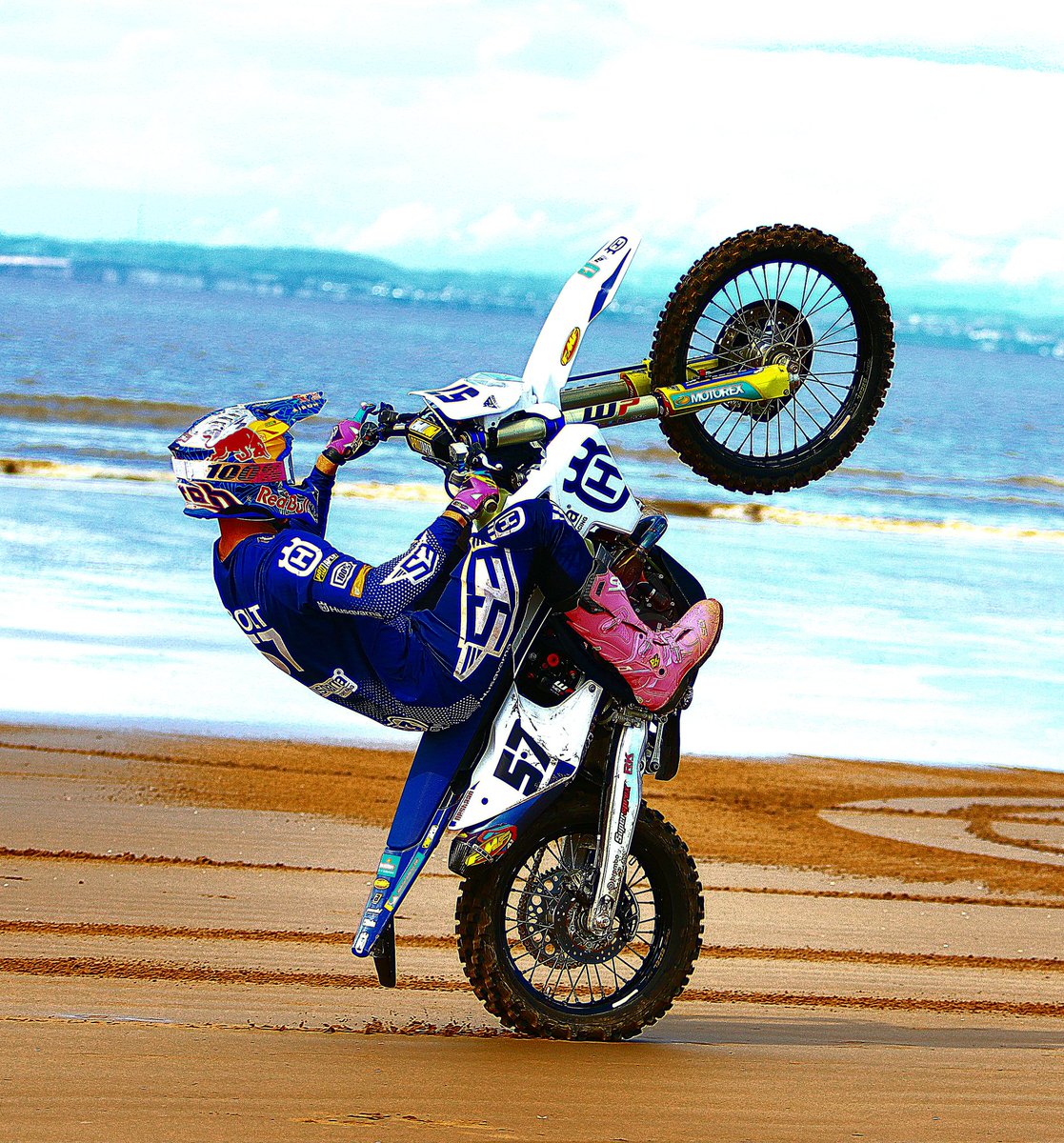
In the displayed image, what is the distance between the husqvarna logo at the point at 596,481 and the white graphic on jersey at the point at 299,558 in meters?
0.86

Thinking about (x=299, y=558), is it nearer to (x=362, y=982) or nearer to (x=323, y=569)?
(x=323, y=569)

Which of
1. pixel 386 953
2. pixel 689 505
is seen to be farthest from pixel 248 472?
pixel 689 505

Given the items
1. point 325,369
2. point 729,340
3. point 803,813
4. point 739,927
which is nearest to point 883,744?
point 803,813

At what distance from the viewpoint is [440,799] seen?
5203 mm

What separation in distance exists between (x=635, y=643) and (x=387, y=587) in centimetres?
92

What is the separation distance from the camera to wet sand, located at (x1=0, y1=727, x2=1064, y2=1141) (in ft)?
14.0

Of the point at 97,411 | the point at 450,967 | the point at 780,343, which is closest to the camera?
the point at 780,343

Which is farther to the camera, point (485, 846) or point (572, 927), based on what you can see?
point (572, 927)

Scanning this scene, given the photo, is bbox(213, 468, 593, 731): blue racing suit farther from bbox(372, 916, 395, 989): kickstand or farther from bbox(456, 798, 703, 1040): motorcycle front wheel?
bbox(372, 916, 395, 989): kickstand

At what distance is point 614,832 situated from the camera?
512 centimetres

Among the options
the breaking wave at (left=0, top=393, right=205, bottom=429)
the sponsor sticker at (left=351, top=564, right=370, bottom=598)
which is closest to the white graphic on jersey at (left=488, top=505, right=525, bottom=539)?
the sponsor sticker at (left=351, top=564, right=370, bottom=598)

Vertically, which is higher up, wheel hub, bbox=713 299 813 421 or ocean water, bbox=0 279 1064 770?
wheel hub, bbox=713 299 813 421

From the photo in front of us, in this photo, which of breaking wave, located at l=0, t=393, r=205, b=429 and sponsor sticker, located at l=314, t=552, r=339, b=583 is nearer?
sponsor sticker, located at l=314, t=552, r=339, b=583

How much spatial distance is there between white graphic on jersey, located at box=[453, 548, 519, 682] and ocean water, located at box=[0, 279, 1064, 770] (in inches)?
240
